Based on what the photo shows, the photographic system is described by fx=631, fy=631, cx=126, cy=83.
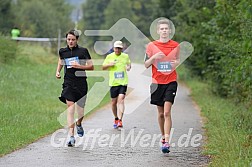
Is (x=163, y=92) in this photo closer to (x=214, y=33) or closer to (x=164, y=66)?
(x=164, y=66)

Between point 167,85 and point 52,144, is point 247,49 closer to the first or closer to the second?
point 167,85

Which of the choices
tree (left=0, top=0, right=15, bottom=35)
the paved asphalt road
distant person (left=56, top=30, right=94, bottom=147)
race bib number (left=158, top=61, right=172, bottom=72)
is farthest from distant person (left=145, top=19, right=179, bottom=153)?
tree (left=0, top=0, right=15, bottom=35)

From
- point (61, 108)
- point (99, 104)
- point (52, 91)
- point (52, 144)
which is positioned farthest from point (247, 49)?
point (52, 91)

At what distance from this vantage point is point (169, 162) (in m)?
9.50

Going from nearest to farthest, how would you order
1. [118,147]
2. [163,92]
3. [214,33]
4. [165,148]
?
[165,148] < [163,92] < [118,147] < [214,33]

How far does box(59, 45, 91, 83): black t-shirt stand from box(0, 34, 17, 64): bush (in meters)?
18.3

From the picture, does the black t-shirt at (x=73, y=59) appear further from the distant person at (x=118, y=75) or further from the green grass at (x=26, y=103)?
the distant person at (x=118, y=75)

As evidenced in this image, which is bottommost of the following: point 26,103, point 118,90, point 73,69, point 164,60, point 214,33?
point 26,103

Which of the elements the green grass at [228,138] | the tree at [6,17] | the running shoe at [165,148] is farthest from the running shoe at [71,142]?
the tree at [6,17]

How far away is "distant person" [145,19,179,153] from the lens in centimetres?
1045

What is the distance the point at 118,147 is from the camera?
36.0 feet

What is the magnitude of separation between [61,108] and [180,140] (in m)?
6.39

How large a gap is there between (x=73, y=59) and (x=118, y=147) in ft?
5.94

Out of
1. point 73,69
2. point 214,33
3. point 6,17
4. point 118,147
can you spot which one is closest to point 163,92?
point 118,147
